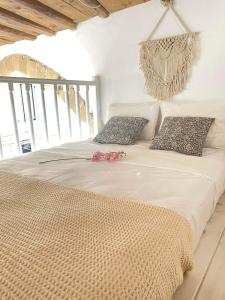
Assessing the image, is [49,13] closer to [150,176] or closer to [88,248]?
[150,176]

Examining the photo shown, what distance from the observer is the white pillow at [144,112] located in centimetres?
215

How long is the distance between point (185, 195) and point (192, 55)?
1547mm

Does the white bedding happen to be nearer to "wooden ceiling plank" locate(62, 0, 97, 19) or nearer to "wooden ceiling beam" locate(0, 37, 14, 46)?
"wooden ceiling plank" locate(62, 0, 97, 19)

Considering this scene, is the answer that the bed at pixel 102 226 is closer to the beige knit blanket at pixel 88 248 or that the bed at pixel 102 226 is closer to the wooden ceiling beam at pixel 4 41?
the beige knit blanket at pixel 88 248

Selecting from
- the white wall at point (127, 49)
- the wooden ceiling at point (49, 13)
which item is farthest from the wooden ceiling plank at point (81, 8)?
the white wall at point (127, 49)

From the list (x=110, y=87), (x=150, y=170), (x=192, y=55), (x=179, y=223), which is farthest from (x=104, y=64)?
(x=179, y=223)

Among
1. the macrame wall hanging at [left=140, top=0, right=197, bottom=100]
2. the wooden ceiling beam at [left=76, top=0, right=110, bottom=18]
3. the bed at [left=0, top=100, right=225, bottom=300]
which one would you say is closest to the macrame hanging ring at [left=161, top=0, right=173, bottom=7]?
the macrame wall hanging at [left=140, top=0, right=197, bottom=100]

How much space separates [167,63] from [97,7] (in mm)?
937

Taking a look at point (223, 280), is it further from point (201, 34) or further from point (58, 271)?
point (201, 34)

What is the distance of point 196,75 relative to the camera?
2084mm

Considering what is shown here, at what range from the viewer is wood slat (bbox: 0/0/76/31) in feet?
7.04

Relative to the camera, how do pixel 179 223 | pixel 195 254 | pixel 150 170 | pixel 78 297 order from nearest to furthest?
pixel 78 297, pixel 179 223, pixel 195 254, pixel 150 170

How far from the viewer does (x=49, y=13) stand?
2348 millimetres

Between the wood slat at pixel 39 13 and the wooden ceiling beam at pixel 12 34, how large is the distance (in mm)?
458
